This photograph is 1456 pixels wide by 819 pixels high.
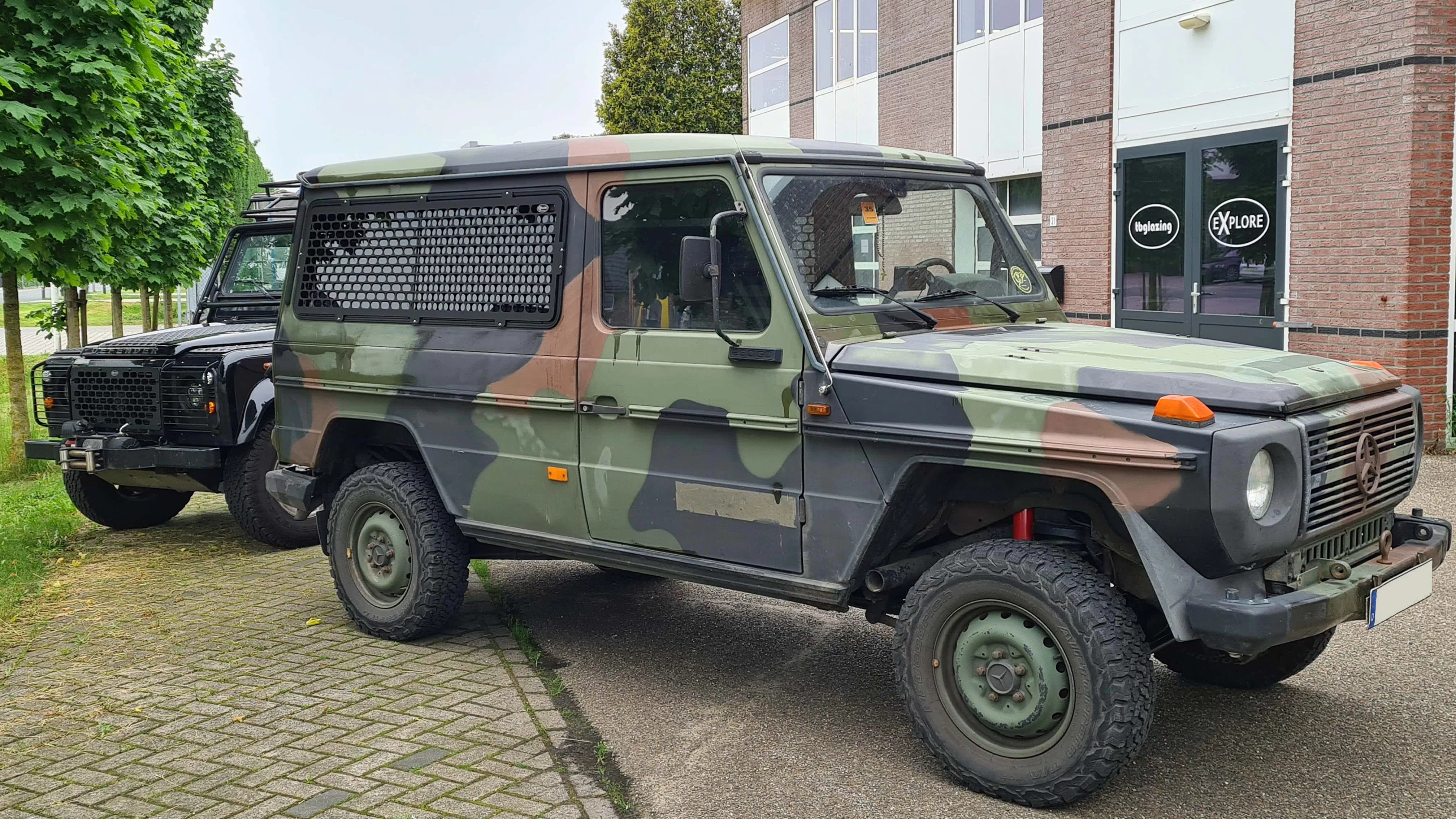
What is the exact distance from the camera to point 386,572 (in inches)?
248

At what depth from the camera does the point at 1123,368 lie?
13.6ft

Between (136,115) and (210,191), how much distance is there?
36.4 ft

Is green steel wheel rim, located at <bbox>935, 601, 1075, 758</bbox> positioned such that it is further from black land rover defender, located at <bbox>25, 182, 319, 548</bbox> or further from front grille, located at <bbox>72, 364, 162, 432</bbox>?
front grille, located at <bbox>72, 364, 162, 432</bbox>

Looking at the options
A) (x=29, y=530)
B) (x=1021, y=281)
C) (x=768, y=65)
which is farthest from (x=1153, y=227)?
(x=768, y=65)

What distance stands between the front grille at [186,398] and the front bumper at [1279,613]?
629 cm

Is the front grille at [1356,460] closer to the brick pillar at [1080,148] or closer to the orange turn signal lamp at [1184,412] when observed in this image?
the orange turn signal lamp at [1184,412]

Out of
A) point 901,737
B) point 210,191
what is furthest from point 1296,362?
point 210,191

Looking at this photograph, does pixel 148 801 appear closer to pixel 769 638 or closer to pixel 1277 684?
pixel 769 638

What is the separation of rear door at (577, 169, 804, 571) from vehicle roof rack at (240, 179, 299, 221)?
518 cm

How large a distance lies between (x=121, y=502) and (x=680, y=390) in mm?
6088

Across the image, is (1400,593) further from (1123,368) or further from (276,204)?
(276,204)

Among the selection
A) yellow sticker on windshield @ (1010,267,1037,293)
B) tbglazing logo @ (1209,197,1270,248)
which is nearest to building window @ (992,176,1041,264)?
tbglazing logo @ (1209,197,1270,248)

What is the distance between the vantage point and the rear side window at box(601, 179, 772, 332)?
4.88 metres

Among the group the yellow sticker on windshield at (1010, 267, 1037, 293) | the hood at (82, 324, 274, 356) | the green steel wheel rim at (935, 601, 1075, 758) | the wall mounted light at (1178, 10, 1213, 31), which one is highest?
the wall mounted light at (1178, 10, 1213, 31)
